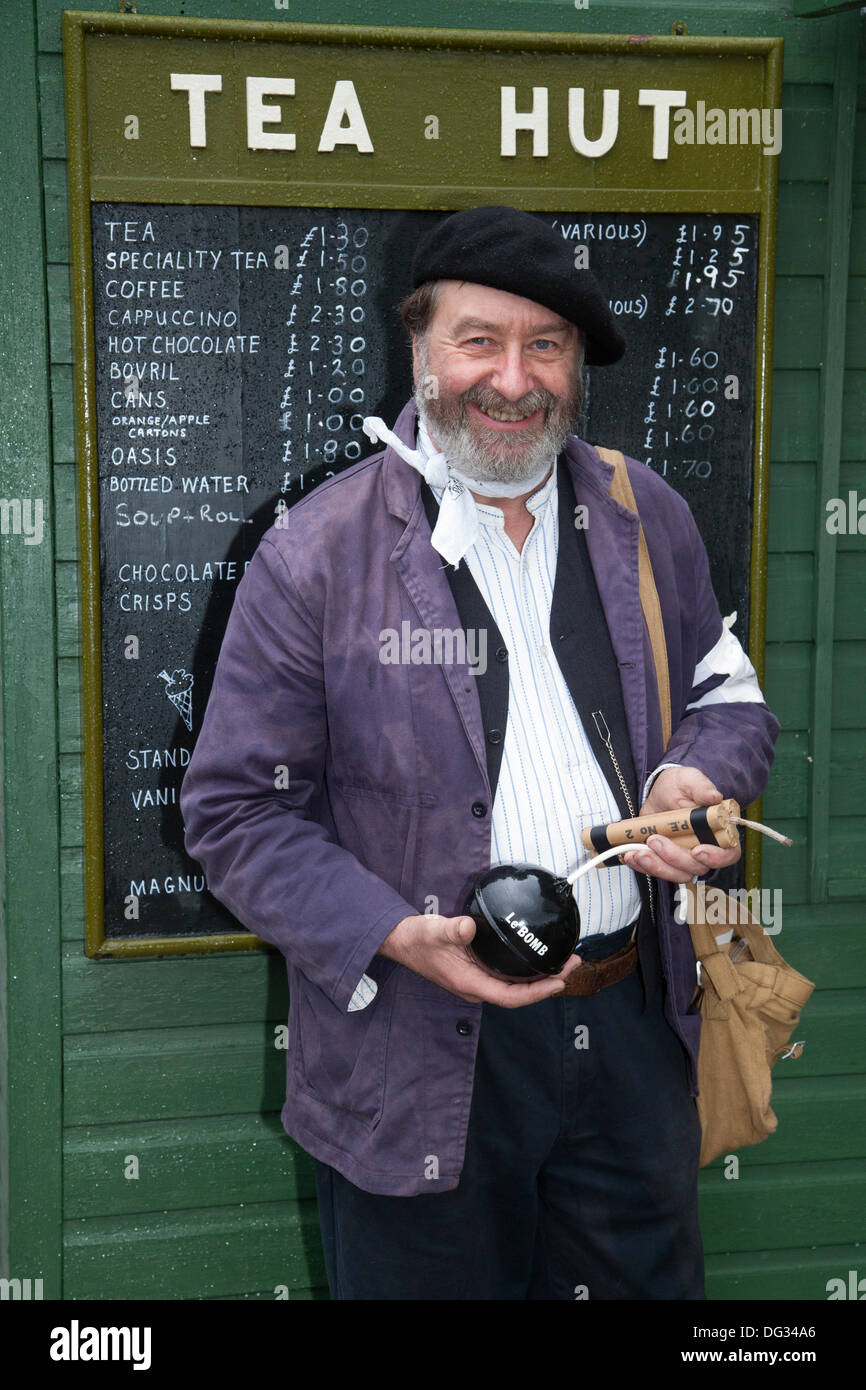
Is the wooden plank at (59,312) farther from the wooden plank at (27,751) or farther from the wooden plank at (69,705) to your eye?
the wooden plank at (69,705)

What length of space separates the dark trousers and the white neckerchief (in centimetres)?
92

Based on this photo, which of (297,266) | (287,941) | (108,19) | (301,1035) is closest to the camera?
(287,941)

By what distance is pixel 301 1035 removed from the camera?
8.14 feet

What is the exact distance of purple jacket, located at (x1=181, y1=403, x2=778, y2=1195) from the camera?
7.47 feet

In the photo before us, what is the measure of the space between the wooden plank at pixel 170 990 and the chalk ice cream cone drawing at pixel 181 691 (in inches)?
26.3

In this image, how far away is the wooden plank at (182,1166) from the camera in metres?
3.36

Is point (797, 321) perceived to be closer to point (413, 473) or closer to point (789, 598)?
point (789, 598)

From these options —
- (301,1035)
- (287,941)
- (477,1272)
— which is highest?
(287,941)

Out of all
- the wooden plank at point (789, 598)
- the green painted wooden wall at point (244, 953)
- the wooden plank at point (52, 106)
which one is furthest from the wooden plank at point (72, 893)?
the wooden plank at point (789, 598)

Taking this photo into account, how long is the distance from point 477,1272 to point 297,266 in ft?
7.75

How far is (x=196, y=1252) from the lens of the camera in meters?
3.42

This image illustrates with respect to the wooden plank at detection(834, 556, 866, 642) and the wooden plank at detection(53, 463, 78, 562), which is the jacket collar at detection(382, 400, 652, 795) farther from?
the wooden plank at detection(834, 556, 866, 642)
